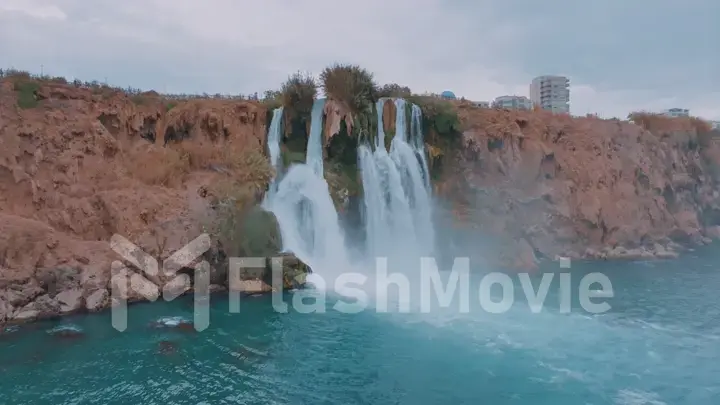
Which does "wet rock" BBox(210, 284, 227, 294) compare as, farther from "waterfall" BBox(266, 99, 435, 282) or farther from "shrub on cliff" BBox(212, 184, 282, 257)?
"waterfall" BBox(266, 99, 435, 282)

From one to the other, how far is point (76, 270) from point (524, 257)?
1871cm

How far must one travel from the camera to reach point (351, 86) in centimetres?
2400

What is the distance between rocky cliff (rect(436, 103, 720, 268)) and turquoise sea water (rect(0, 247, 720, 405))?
389 inches

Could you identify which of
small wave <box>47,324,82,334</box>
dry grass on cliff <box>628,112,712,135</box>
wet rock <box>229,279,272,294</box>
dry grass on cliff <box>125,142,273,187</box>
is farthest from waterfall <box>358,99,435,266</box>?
dry grass on cliff <box>628,112,712,135</box>

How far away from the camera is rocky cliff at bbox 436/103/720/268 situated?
87.2ft

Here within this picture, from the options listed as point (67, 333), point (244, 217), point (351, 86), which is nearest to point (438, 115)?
point (351, 86)

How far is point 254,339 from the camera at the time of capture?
13.8 m

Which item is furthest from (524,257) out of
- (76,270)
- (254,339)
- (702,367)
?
(76,270)

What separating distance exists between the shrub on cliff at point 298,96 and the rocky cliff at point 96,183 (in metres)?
2.70

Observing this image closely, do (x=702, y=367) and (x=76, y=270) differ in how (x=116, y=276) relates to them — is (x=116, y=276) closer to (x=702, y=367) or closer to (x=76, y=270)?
(x=76, y=270)

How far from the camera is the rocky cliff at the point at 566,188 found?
26594mm

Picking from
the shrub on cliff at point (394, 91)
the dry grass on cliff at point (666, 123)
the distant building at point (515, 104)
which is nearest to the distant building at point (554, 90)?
the distant building at point (515, 104)

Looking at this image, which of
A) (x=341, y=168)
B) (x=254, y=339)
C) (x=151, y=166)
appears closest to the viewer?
(x=254, y=339)

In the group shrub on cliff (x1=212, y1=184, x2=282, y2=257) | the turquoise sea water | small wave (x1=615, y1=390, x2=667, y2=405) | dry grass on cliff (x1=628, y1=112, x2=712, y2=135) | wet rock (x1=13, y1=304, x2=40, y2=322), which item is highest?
dry grass on cliff (x1=628, y1=112, x2=712, y2=135)
